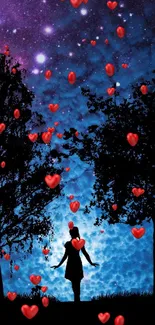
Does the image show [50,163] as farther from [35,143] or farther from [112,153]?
[112,153]

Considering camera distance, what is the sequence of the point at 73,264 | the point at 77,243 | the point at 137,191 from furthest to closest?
the point at 137,191 < the point at 73,264 < the point at 77,243

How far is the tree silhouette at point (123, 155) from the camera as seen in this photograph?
1736 cm

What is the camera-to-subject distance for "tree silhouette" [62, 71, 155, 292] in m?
17.4

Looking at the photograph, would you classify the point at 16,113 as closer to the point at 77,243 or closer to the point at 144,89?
the point at 144,89

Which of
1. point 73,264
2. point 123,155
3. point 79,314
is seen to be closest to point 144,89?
point 123,155

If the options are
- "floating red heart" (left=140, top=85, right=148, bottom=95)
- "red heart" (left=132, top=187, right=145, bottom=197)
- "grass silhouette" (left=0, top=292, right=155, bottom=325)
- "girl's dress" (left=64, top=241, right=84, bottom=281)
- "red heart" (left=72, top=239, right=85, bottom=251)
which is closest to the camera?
"grass silhouette" (left=0, top=292, right=155, bottom=325)

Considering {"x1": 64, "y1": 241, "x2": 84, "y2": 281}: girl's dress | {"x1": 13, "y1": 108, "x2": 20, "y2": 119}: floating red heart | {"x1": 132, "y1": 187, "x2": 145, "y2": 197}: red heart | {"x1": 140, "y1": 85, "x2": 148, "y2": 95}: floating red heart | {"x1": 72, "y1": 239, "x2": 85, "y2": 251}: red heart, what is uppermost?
{"x1": 140, "y1": 85, "x2": 148, "y2": 95}: floating red heart

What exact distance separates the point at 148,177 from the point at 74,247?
257 inches

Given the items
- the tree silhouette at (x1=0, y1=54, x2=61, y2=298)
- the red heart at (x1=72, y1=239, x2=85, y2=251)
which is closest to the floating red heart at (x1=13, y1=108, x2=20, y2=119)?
the tree silhouette at (x1=0, y1=54, x2=61, y2=298)

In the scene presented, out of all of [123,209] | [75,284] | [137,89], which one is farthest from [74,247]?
[137,89]

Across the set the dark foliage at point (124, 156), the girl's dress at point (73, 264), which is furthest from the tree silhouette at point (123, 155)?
the girl's dress at point (73, 264)

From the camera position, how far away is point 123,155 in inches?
683

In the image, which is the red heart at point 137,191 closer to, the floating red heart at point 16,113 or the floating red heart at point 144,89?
the floating red heart at point 144,89

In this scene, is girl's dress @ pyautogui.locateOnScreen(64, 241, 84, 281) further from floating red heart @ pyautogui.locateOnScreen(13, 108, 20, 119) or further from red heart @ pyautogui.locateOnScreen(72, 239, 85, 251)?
floating red heart @ pyautogui.locateOnScreen(13, 108, 20, 119)
